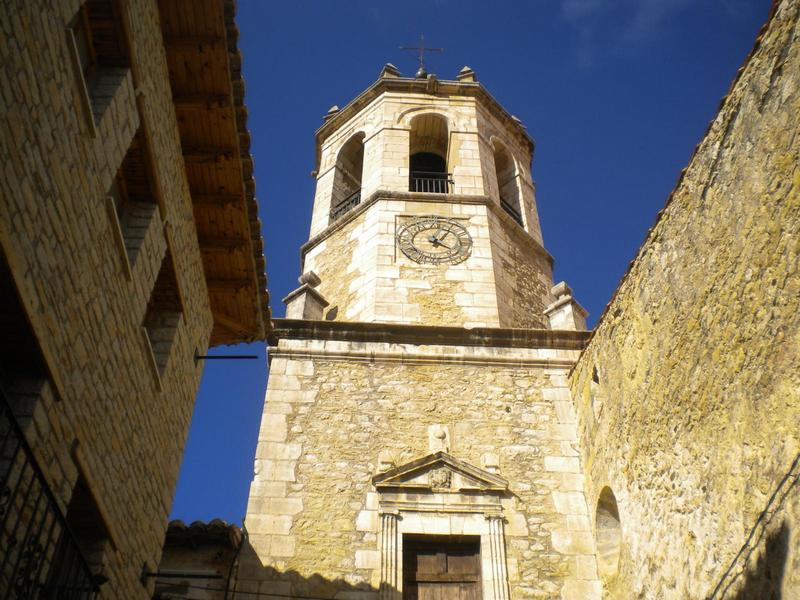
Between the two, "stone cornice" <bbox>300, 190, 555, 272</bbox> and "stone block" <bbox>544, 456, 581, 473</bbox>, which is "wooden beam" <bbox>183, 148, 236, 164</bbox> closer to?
"stone block" <bbox>544, 456, 581, 473</bbox>

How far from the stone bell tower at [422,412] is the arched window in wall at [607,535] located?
12 cm

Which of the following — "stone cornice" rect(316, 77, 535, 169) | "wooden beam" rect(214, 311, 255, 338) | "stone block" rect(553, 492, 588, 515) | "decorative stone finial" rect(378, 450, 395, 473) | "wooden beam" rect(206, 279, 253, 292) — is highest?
"stone cornice" rect(316, 77, 535, 169)

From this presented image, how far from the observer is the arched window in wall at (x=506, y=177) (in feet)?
49.6

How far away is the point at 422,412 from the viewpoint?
31.7 ft

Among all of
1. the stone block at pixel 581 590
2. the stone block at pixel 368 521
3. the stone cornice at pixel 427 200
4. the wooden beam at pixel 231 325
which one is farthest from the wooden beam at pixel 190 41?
the stone cornice at pixel 427 200

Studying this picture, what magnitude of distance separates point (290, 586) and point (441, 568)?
1578mm

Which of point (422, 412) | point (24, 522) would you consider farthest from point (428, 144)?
point (24, 522)

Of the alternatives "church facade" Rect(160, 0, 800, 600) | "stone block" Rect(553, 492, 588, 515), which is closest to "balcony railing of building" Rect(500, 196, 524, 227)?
"church facade" Rect(160, 0, 800, 600)

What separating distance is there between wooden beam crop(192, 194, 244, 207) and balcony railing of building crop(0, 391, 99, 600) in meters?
3.51

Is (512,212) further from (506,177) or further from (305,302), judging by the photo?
(305,302)

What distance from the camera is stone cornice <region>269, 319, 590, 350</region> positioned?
10.4 meters

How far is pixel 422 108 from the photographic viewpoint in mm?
15781

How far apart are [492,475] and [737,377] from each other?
3780mm

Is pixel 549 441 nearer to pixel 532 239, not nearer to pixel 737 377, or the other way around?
pixel 737 377
